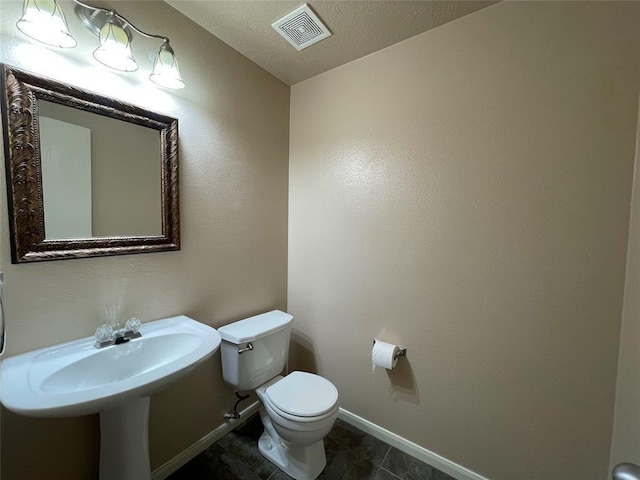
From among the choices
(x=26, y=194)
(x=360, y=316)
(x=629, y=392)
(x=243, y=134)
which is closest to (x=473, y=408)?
(x=629, y=392)

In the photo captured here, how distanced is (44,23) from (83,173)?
51 centimetres

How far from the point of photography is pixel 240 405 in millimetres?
1801

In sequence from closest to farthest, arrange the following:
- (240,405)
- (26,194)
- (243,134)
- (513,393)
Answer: (26,194)
(513,393)
(243,134)
(240,405)

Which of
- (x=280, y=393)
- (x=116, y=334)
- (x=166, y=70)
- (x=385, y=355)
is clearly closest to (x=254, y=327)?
(x=280, y=393)

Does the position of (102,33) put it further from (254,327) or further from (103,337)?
(254,327)

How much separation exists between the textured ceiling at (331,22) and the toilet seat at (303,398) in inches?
78.8

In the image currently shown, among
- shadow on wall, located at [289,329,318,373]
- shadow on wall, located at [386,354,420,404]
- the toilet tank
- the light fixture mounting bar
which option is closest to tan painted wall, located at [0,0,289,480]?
the light fixture mounting bar

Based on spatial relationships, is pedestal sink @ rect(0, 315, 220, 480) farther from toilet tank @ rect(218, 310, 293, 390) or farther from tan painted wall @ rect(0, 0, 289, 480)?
toilet tank @ rect(218, 310, 293, 390)

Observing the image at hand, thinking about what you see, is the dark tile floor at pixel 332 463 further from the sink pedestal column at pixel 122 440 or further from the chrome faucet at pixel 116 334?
the chrome faucet at pixel 116 334

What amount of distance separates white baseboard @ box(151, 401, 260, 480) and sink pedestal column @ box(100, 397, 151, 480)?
0.36 meters

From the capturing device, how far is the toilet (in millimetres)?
1288

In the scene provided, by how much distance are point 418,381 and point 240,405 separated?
1.22 metres

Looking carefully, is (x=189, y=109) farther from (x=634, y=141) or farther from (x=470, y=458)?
(x=470, y=458)

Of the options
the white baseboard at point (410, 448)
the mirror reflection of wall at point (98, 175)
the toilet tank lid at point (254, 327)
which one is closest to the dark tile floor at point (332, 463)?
the white baseboard at point (410, 448)
